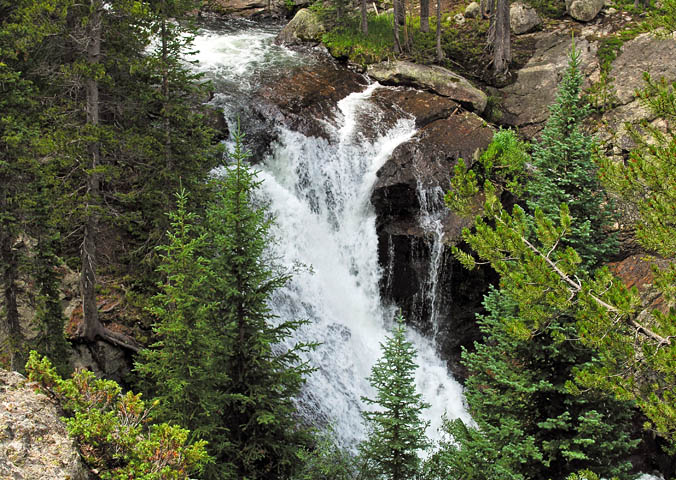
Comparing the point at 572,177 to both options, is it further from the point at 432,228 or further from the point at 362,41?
the point at 362,41

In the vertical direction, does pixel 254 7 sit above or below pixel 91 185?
above

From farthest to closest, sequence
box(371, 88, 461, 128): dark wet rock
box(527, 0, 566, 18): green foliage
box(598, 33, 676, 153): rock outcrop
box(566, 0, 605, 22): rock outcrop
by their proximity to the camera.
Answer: box(527, 0, 566, 18): green foliage
box(566, 0, 605, 22): rock outcrop
box(371, 88, 461, 128): dark wet rock
box(598, 33, 676, 153): rock outcrop

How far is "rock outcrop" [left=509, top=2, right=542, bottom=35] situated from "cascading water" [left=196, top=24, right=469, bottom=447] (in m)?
11.0

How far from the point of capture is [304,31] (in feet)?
87.1

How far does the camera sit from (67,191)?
13.4 metres

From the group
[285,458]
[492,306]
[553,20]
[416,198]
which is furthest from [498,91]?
[285,458]

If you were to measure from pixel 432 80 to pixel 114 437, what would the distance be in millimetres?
19533

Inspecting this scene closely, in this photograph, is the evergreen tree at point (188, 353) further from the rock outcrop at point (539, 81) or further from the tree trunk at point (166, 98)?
the rock outcrop at point (539, 81)

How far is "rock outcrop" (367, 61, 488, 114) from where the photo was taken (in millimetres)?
20991

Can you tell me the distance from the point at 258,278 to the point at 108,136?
5144 millimetres

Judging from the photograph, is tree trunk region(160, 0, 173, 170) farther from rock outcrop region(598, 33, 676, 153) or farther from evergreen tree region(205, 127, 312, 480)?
rock outcrop region(598, 33, 676, 153)

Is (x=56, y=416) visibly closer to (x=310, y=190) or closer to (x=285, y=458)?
(x=285, y=458)

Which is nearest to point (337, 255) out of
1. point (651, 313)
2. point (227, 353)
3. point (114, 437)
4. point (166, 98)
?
point (166, 98)

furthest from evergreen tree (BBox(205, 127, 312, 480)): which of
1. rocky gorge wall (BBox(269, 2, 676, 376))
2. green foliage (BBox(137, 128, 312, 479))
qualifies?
rocky gorge wall (BBox(269, 2, 676, 376))
